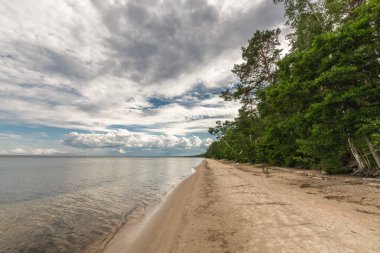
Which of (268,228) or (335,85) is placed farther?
(335,85)

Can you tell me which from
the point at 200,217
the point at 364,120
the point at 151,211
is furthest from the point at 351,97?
the point at 151,211

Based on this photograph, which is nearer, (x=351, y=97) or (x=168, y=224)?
(x=168, y=224)

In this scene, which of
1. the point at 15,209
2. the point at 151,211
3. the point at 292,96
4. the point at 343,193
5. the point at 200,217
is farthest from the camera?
the point at 292,96

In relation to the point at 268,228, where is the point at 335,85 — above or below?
above

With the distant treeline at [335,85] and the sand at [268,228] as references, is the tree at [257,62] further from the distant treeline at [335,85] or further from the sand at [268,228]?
the sand at [268,228]

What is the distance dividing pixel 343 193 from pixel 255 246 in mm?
9412

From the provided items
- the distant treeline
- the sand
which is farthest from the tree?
the sand

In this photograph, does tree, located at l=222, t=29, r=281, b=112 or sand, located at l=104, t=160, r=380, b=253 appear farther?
tree, located at l=222, t=29, r=281, b=112

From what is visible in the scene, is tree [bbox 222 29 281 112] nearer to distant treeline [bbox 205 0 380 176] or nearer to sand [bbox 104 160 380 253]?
distant treeline [bbox 205 0 380 176]

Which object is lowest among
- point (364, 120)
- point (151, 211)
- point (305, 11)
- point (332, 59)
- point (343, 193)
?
point (151, 211)

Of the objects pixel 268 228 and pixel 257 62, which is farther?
pixel 257 62

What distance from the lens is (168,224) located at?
10.1m

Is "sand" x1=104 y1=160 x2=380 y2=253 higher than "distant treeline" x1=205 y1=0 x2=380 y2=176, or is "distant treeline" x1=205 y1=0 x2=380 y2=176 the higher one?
"distant treeline" x1=205 y1=0 x2=380 y2=176

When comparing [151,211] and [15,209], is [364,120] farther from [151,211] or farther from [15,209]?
[15,209]
